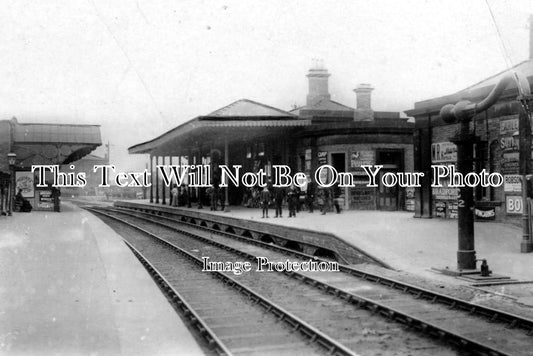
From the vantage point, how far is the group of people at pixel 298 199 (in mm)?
20641

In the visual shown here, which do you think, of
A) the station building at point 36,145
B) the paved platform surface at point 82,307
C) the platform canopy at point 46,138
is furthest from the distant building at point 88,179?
the paved platform surface at point 82,307

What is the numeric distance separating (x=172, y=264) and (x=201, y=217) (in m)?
11.7

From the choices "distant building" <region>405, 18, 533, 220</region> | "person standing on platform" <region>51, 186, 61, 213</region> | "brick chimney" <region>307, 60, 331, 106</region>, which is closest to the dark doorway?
"distant building" <region>405, 18, 533, 220</region>

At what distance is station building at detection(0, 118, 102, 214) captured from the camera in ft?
99.7

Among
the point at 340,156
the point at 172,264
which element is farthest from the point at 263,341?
the point at 340,156

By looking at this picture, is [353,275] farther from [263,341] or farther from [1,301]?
[1,301]

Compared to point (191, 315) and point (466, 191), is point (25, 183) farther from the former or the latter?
point (466, 191)

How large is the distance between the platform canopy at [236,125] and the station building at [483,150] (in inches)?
291

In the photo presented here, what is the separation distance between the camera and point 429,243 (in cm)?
1315

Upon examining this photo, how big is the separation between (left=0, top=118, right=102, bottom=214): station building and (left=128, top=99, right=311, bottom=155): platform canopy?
4807 mm

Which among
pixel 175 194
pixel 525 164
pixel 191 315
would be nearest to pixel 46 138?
pixel 175 194

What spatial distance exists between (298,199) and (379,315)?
1478 cm

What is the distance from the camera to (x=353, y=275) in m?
11.0

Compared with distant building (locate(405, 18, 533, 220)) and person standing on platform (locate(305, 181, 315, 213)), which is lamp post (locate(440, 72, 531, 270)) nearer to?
distant building (locate(405, 18, 533, 220))
